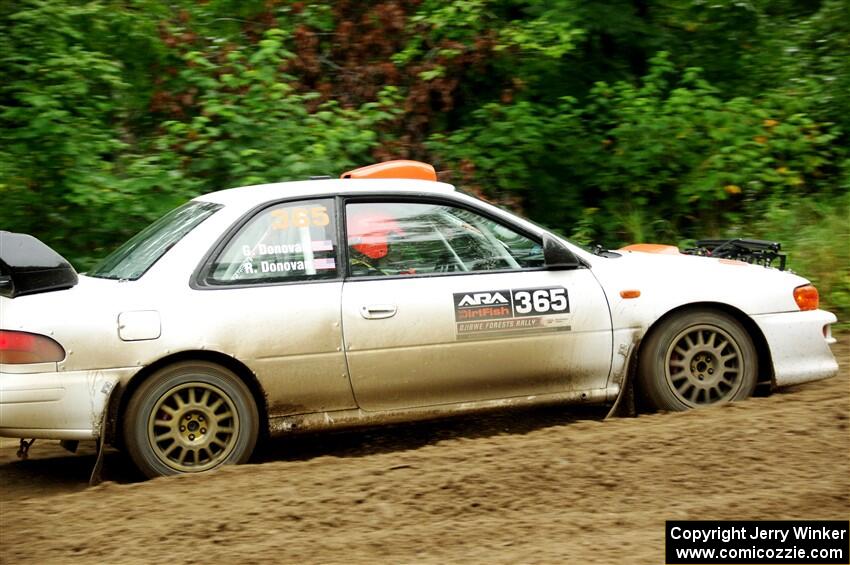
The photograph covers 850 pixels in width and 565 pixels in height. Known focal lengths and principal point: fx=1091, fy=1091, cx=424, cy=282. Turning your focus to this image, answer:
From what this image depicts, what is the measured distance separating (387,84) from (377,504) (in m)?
6.92

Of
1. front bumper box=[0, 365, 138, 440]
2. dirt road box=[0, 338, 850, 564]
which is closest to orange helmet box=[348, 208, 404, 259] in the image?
dirt road box=[0, 338, 850, 564]

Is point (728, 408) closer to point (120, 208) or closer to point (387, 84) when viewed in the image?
point (120, 208)

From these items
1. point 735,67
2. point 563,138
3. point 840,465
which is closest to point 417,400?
point 840,465

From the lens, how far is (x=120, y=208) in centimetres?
879

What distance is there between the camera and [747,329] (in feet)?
21.3

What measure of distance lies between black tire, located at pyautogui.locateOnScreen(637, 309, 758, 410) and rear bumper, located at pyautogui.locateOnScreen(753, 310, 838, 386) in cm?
13

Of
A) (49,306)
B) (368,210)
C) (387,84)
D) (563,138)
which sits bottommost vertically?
(49,306)

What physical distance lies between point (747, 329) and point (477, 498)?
2.38 metres

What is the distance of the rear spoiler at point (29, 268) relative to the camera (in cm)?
556

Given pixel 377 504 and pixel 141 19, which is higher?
pixel 141 19

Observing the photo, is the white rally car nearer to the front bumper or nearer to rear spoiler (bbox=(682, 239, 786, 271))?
the front bumper

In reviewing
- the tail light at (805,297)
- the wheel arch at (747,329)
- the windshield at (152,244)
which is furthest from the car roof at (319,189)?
the tail light at (805,297)

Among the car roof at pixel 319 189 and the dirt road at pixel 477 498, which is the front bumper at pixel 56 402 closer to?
the dirt road at pixel 477 498

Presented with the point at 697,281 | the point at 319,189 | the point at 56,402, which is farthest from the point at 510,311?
the point at 56,402
